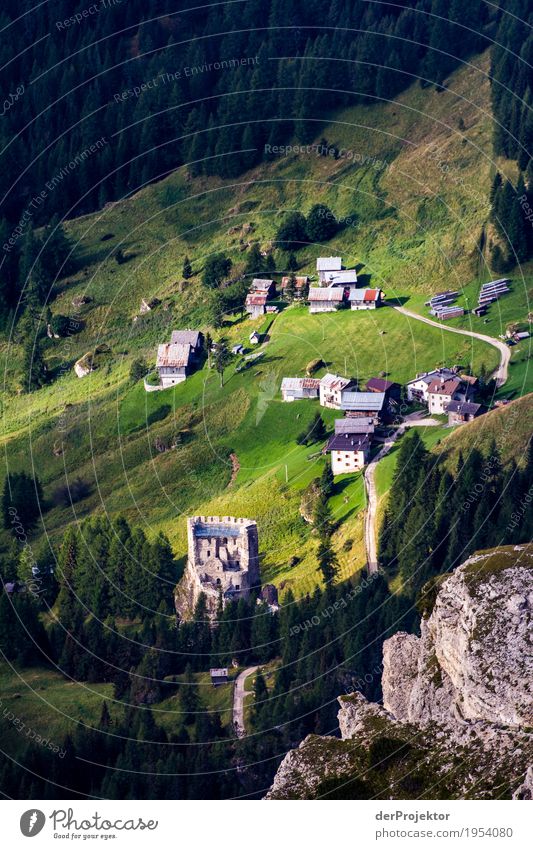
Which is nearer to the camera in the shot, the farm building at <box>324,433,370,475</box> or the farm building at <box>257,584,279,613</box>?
the farm building at <box>257,584,279,613</box>

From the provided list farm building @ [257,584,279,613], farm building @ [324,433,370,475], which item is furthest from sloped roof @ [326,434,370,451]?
farm building @ [257,584,279,613]

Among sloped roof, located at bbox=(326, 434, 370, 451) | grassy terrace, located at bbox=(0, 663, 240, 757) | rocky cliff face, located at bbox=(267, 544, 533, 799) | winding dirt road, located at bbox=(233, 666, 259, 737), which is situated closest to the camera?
rocky cliff face, located at bbox=(267, 544, 533, 799)

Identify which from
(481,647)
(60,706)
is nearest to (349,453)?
(60,706)

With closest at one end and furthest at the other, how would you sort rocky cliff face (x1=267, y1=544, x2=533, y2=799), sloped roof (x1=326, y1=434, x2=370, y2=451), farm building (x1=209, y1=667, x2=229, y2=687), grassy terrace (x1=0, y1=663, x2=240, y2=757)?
rocky cliff face (x1=267, y1=544, x2=533, y2=799) < grassy terrace (x1=0, y1=663, x2=240, y2=757) < farm building (x1=209, y1=667, x2=229, y2=687) < sloped roof (x1=326, y1=434, x2=370, y2=451)

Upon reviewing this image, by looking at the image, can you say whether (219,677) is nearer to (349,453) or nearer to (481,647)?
(349,453)

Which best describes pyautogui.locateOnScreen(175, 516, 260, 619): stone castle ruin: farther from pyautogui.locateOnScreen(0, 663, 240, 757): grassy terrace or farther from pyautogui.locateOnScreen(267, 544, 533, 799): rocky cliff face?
pyautogui.locateOnScreen(267, 544, 533, 799): rocky cliff face

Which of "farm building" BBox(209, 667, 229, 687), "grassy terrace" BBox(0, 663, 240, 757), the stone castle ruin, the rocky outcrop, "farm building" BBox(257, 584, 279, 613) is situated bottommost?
"grassy terrace" BBox(0, 663, 240, 757)

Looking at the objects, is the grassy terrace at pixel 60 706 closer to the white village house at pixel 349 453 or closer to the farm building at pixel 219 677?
the farm building at pixel 219 677

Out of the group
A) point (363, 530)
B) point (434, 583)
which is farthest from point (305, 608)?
point (434, 583)

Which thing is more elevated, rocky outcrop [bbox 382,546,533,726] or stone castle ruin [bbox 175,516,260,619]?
rocky outcrop [bbox 382,546,533,726]
